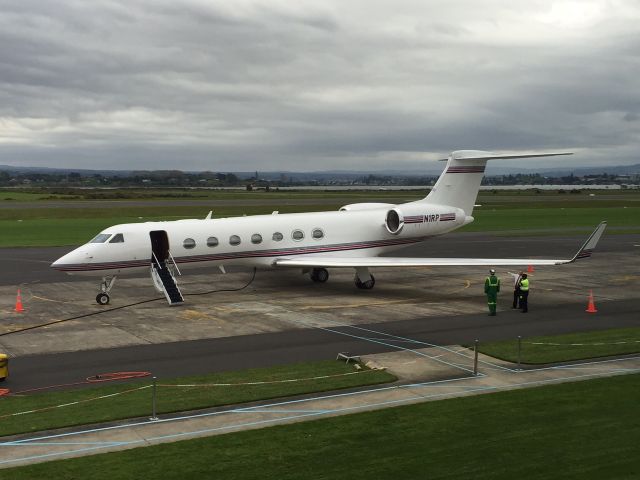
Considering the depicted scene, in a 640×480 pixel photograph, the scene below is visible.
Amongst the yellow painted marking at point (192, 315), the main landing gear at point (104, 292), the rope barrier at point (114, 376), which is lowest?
the rope barrier at point (114, 376)

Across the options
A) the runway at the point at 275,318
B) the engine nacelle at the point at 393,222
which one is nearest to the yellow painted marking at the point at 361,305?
the runway at the point at 275,318

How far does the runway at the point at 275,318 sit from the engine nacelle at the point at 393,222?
7.93 feet

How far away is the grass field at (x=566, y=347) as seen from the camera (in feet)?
55.9

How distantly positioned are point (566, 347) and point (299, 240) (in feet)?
43.8

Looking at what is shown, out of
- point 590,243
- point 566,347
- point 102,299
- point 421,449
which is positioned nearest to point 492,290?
point 590,243

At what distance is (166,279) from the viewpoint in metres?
25.5

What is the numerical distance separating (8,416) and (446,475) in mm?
8076

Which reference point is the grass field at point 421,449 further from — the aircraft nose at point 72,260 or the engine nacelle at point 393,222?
the engine nacelle at point 393,222

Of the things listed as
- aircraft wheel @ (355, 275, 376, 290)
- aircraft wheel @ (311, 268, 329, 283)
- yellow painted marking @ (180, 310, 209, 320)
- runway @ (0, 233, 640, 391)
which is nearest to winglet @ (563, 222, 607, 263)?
runway @ (0, 233, 640, 391)

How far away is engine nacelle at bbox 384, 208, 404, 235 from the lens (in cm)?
3044

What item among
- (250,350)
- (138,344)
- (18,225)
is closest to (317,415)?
(250,350)

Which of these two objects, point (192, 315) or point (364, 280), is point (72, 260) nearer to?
point (192, 315)

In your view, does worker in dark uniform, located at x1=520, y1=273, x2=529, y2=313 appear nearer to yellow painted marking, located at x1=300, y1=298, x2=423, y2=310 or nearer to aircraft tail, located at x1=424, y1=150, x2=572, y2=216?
yellow painted marking, located at x1=300, y1=298, x2=423, y2=310

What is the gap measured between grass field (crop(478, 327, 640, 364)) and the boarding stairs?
11620 mm
